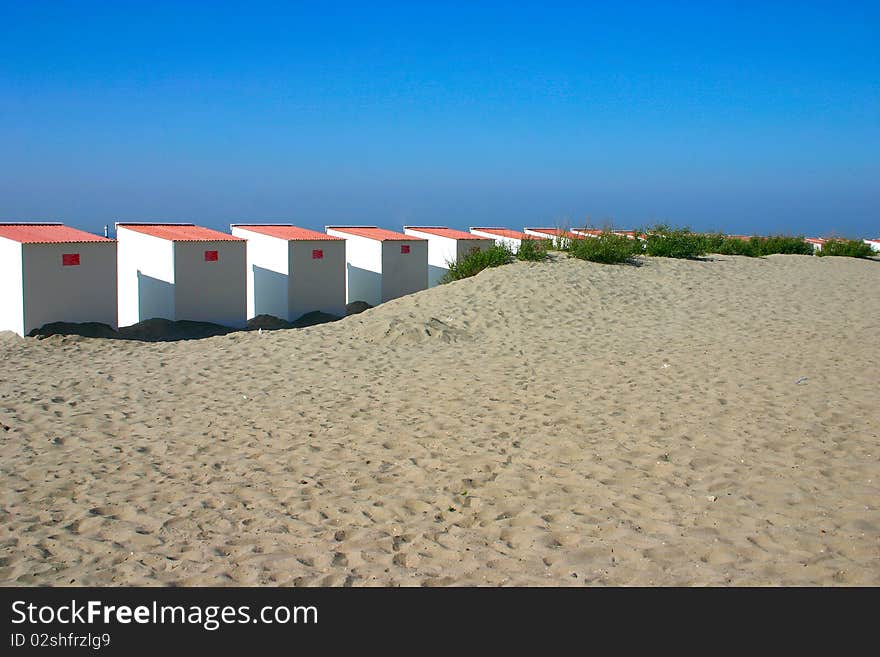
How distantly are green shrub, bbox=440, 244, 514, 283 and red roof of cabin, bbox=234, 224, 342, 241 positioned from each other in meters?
2.50

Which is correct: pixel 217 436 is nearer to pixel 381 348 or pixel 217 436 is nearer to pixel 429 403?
pixel 429 403

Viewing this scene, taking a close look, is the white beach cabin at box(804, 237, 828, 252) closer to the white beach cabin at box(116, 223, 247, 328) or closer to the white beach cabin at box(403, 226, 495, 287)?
the white beach cabin at box(403, 226, 495, 287)

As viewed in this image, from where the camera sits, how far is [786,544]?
444cm

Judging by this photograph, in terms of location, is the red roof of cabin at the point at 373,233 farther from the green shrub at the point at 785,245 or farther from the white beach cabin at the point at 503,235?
the green shrub at the point at 785,245

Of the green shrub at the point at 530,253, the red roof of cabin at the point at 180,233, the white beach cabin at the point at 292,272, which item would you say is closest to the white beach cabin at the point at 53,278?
the red roof of cabin at the point at 180,233

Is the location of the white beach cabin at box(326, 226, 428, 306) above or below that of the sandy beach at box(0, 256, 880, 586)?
above

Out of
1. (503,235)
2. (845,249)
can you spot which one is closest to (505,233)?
(503,235)

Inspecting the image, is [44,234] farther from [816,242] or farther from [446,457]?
Result: [816,242]

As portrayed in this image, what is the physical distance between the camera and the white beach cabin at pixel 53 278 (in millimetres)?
11477

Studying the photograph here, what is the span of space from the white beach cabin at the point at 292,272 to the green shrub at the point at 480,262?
2.34m

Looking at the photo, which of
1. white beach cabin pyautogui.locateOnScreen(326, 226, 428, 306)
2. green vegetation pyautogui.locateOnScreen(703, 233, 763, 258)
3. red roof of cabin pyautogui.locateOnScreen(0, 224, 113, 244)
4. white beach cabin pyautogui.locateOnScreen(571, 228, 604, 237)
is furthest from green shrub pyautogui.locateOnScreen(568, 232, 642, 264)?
red roof of cabin pyautogui.locateOnScreen(0, 224, 113, 244)

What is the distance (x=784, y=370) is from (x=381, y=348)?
193 inches

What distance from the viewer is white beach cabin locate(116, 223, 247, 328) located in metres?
13.4

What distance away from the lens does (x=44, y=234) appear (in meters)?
12.4
